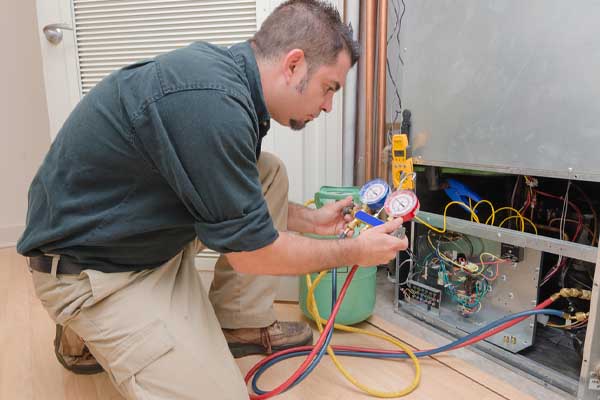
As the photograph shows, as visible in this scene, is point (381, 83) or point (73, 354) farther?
point (381, 83)

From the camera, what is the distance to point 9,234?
7.31 feet

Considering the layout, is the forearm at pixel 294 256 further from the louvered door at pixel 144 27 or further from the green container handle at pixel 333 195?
the louvered door at pixel 144 27

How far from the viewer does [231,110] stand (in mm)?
719

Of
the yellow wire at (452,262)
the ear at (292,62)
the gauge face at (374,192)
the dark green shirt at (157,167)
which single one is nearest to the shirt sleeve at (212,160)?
A: the dark green shirt at (157,167)

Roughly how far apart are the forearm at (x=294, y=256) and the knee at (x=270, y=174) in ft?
1.13

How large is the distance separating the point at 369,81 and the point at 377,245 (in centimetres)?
96

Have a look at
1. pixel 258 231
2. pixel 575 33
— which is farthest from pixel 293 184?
pixel 575 33

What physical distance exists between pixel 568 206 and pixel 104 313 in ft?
4.09

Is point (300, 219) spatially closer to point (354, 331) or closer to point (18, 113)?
point (354, 331)

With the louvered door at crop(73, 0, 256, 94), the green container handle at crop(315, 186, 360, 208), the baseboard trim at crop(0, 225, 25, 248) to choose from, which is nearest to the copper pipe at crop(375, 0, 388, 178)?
the green container handle at crop(315, 186, 360, 208)

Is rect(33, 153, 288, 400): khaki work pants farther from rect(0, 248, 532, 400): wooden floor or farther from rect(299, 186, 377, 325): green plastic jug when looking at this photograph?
rect(299, 186, 377, 325): green plastic jug

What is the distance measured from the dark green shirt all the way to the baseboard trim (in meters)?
1.59

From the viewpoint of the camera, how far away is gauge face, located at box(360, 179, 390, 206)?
1065mm

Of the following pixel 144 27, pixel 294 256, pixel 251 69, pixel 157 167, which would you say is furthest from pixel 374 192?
pixel 144 27
